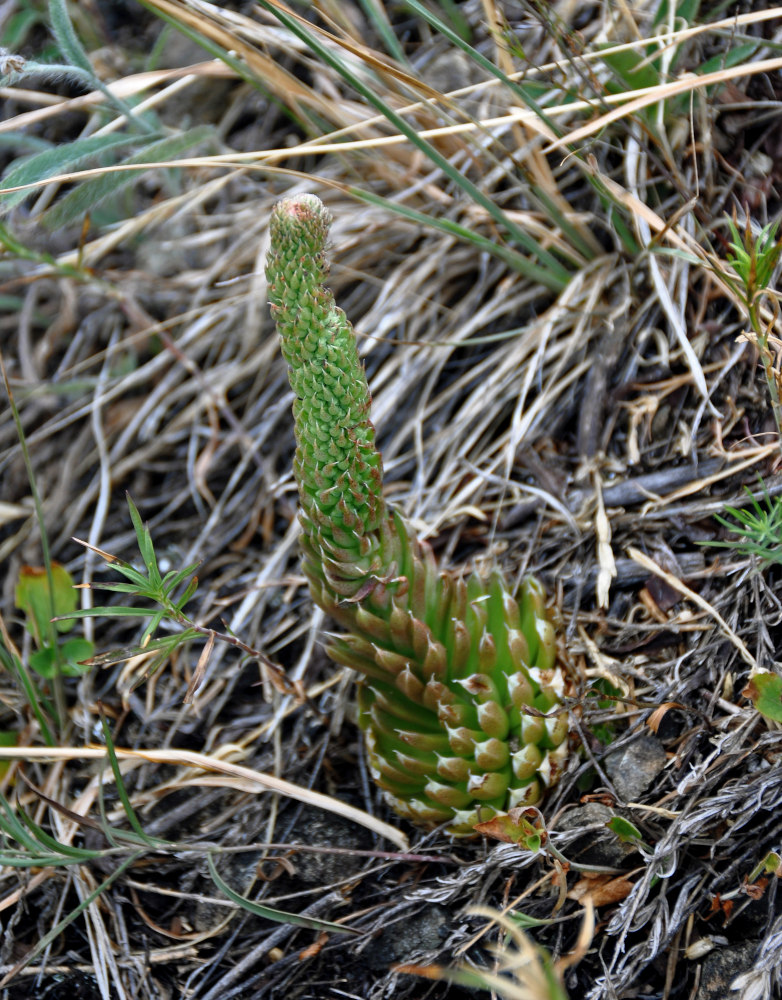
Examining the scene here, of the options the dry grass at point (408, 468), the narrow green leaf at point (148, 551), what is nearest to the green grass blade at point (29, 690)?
the dry grass at point (408, 468)

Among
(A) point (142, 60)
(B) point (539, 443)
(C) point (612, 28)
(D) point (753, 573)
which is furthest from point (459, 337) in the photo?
(A) point (142, 60)

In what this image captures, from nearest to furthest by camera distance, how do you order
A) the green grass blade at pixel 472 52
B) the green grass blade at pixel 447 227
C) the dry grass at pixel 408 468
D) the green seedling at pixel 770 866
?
1. the green seedling at pixel 770 866
2. the dry grass at pixel 408 468
3. the green grass blade at pixel 472 52
4. the green grass blade at pixel 447 227

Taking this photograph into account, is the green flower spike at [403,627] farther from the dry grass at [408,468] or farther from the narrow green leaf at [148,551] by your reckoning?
the narrow green leaf at [148,551]

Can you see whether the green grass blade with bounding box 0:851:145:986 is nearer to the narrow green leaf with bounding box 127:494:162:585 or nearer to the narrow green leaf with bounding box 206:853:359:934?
the narrow green leaf with bounding box 206:853:359:934

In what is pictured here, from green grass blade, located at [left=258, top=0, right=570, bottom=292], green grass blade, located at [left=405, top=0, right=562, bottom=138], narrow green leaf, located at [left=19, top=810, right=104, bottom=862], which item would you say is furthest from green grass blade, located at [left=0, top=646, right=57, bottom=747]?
green grass blade, located at [left=405, top=0, right=562, bottom=138]

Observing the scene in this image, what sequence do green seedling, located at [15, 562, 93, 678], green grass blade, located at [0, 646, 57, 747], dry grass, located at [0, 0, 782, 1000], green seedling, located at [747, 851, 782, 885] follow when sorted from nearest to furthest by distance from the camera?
green seedling, located at [747, 851, 782, 885]
dry grass, located at [0, 0, 782, 1000]
green grass blade, located at [0, 646, 57, 747]
green seedling, located at [15, 562, 93, 678]

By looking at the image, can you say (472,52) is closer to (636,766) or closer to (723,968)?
(636,766)
